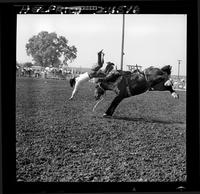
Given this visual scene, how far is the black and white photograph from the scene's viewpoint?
261 centimetres

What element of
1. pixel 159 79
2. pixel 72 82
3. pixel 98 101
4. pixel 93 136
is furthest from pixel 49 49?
pixel 159 79

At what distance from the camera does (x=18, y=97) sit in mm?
2625

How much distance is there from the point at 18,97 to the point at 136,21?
123 cm

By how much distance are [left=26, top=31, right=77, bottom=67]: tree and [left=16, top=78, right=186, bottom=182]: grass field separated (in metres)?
0.19

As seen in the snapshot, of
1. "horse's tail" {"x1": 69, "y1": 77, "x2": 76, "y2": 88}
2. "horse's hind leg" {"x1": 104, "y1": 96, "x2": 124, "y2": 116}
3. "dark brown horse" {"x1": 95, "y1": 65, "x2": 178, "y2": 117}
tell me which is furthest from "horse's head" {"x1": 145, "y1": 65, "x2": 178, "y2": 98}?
"horse's tail" {"x1": 69, "y1": 77, "x2": 76, "y2": 88}

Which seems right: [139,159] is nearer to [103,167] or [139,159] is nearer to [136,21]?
[103,167]

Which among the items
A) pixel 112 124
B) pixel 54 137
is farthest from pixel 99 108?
pixel 54 137

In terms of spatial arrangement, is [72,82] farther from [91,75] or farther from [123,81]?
[123,81]

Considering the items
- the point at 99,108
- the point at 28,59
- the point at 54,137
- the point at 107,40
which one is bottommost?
the point at 54,137

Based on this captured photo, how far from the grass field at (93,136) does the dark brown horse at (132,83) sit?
0.05 metres

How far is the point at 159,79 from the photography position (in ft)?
8.93

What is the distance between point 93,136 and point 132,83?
593 mm

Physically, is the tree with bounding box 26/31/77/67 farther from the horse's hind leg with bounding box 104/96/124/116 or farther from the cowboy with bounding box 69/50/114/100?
the horse's hind leg with bounding box 104/96/124/116

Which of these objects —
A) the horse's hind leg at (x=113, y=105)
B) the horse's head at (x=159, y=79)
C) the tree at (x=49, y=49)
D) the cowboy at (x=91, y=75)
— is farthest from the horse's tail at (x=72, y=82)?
the horse's head at (x=159, y=79)
